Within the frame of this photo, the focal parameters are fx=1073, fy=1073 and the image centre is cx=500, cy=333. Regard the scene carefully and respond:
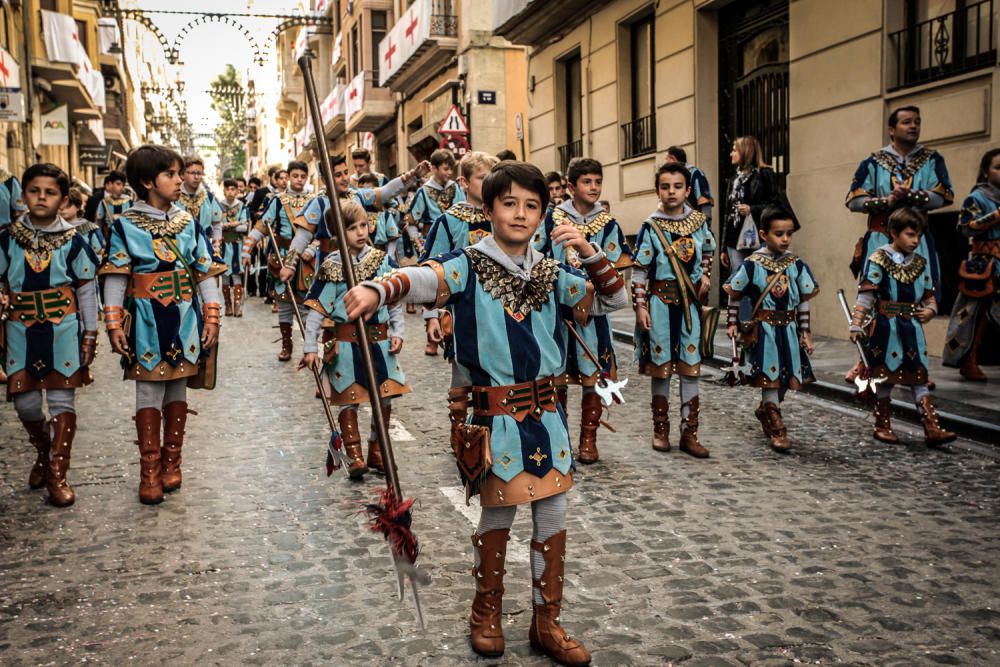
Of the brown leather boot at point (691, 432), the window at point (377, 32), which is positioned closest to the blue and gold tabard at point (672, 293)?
the brown leather boot at point (691, 432)

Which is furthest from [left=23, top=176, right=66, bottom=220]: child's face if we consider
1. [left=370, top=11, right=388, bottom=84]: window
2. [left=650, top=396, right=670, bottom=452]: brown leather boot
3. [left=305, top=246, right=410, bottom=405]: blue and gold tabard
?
[left=370, top=11, right=388, bottom=84]: window

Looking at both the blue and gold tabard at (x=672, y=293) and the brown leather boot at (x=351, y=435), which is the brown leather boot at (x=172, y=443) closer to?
the brown leather boot at (x=351, y=435)

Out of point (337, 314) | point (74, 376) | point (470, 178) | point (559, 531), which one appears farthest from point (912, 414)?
point (74, 376)

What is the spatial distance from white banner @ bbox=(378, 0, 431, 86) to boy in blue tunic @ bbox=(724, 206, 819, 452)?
22046 mm

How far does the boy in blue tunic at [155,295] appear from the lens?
580 cm

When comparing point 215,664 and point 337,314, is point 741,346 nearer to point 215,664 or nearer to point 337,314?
point 337,314

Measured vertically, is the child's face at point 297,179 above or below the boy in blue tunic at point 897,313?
above

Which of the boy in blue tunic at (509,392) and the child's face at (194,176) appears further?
the child's face at (194,176)

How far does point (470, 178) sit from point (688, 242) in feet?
4.97

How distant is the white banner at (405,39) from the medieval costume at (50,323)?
22989mm

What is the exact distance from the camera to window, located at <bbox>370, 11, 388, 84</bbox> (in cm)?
3762

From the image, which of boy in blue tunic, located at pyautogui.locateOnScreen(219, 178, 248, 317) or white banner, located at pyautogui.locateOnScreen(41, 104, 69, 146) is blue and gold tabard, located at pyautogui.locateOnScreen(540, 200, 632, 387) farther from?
white banner, located at pyautogui.locateOnScreen(41, 104, 69, 146)

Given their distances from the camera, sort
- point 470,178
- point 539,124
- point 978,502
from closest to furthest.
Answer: point 978,502, point 470,178, point 539,124

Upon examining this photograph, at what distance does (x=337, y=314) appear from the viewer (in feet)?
21.9
